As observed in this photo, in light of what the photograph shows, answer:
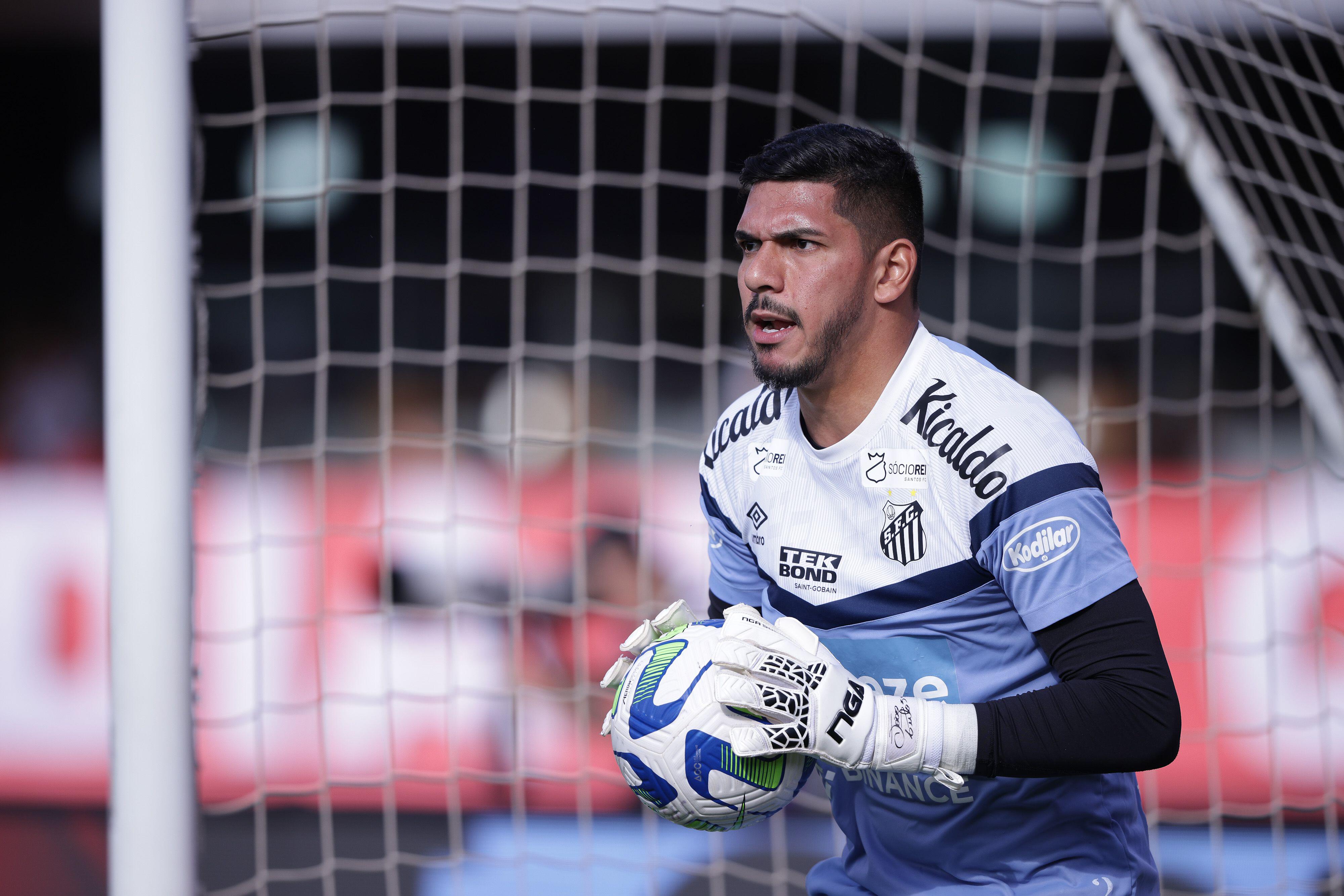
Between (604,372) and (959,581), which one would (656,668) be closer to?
(959,581)

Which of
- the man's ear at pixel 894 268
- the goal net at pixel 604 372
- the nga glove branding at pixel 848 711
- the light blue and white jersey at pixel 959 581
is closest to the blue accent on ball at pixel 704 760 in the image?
the nga glove branding at pixel 848 711

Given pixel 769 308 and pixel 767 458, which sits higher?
pixel 769 308

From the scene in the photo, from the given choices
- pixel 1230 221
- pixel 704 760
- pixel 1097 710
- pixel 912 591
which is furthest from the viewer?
pixel 1230 221

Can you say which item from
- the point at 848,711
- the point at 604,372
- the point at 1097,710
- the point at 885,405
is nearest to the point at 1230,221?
the point at 885,405

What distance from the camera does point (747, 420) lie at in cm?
196

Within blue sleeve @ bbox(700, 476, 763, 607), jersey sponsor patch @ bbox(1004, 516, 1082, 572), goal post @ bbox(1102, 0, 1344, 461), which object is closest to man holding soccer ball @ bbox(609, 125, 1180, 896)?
jersey sponsor patch @ bbox(1004, 516, 1082, 572)

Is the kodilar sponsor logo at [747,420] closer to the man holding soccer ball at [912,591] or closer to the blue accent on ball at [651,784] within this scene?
the man holding soccer ball at [912,591]

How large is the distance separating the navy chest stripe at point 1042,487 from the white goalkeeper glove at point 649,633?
510 millimetres

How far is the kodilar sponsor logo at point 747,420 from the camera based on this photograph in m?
1.92

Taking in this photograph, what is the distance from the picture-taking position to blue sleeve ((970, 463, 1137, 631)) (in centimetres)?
143

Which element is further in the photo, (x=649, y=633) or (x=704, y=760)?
(x=649, y=633)

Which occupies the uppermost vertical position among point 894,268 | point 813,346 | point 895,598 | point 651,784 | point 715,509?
point 894,268

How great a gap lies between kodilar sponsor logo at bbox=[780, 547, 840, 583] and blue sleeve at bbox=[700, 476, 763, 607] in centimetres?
17

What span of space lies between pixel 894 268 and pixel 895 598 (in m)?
0.51
